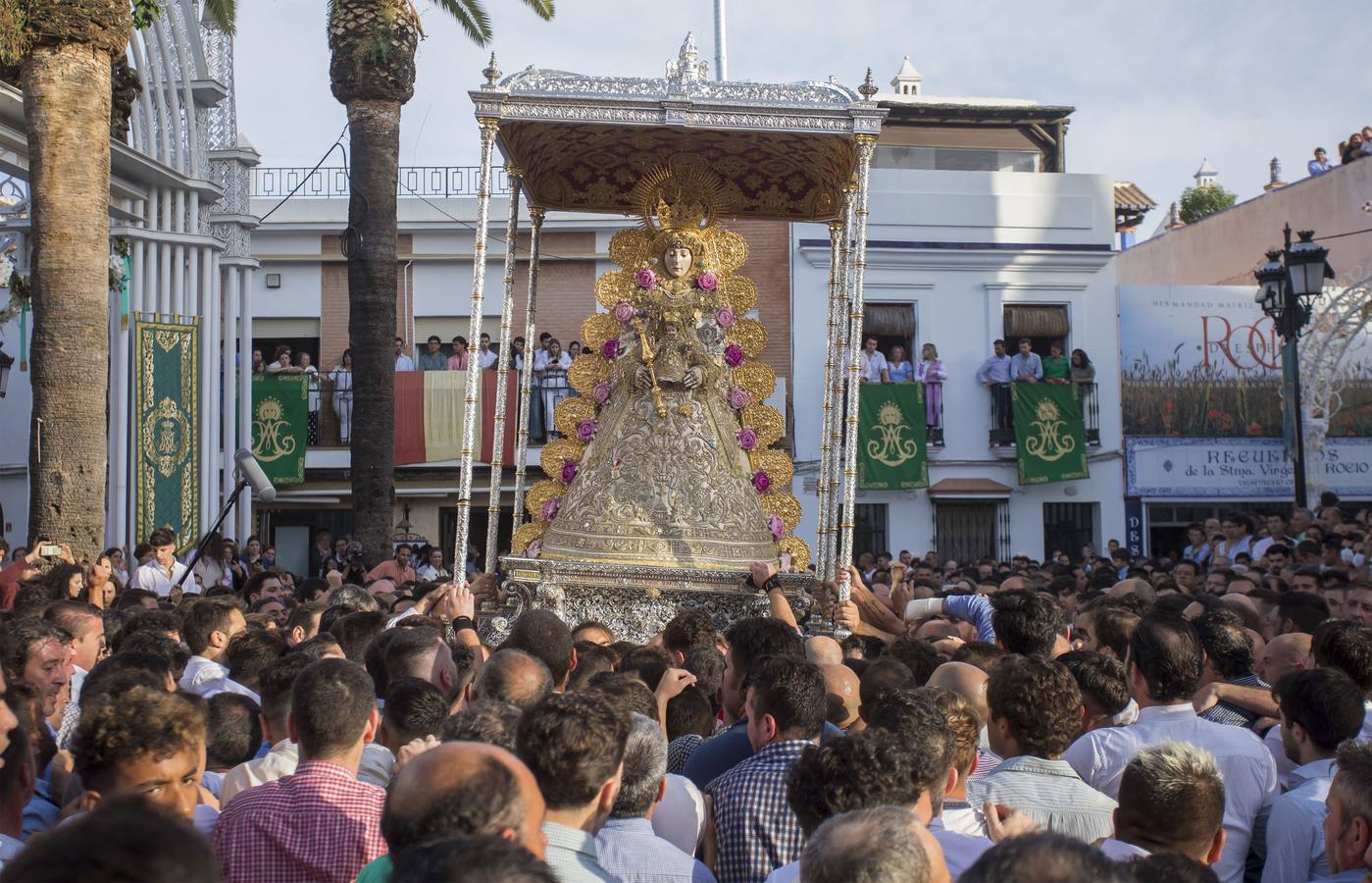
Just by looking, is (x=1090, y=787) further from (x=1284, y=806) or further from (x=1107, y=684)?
(x=1107, y=684)

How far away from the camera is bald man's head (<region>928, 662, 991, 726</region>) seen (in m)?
4.57

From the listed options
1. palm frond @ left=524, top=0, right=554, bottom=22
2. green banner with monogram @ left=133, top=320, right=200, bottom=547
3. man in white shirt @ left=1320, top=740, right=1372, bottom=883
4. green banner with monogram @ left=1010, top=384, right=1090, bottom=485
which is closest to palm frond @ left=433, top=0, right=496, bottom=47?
→ palm frond @ left=524, top=0, right=554, bottom=22

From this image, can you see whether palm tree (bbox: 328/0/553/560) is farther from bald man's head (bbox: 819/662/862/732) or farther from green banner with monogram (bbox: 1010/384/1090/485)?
green banner with monogram (bbox: 1010/384/1090/485)

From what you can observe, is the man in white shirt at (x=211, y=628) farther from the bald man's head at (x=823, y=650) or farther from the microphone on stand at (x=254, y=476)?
the microphone on stand at (x=254, y=476)

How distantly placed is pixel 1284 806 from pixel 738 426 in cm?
757

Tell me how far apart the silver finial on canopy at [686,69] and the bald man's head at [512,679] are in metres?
6.59

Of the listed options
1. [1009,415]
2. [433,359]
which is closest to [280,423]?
[433,359]

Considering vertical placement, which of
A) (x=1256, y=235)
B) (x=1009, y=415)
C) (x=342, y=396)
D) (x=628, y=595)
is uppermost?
(x=1256, y=235)

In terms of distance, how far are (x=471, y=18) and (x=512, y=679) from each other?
12365mm

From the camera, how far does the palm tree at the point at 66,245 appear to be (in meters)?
10.4

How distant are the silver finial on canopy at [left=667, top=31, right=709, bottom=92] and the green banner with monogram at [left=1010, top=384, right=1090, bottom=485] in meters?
12.6

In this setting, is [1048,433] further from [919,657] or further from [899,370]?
[919,657]

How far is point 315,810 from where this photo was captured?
3.38 meters

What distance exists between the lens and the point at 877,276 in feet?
73.8
